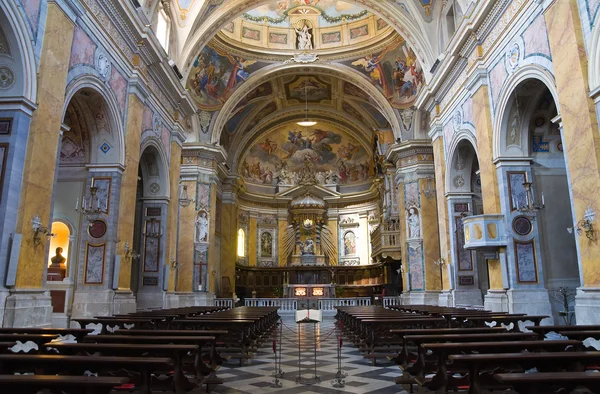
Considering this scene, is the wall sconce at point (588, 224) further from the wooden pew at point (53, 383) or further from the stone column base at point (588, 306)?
the wooden pew at point (53, 383)

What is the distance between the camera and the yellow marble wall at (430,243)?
18438mm

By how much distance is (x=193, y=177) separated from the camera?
813 inches

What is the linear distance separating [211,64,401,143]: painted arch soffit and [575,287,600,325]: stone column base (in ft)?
51.0

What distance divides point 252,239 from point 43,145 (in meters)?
23.0

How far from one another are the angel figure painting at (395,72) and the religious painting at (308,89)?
3.17 metres

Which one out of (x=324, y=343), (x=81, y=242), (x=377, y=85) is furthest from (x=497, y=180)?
(x=377, y=85)

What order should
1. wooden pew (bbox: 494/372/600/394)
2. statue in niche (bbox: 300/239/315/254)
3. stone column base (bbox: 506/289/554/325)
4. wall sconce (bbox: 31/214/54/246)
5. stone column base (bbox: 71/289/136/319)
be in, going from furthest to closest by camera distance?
statue in niche (bbox: 300/239/315/254), stone column base (bbox: 71/289/136/319), stone column base (bbox: 506/289/554/325), wall sconce (bbox: 31/214/54/246), wooden pew (bbox: 494/372/600/394)

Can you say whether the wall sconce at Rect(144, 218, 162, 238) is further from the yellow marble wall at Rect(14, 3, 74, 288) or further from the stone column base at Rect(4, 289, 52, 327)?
the stone column base at Rect(4, 289, 52, 327)

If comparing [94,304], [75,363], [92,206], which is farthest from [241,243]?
[75,363]

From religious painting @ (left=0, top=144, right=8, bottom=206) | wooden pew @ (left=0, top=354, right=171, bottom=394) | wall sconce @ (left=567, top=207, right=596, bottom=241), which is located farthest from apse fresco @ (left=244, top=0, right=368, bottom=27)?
wooden pew @ (left=0, top=354, right=171, bottom=394)

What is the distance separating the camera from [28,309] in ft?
22.7

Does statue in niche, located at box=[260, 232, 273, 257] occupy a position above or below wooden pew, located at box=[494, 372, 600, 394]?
above

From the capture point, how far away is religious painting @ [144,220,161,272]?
46.1 ft

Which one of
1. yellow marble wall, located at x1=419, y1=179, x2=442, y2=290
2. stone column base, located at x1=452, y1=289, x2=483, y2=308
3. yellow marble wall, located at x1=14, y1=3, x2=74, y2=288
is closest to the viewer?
yellow marble wall, located at x1=14, y1=3, x2=74, y2=288
